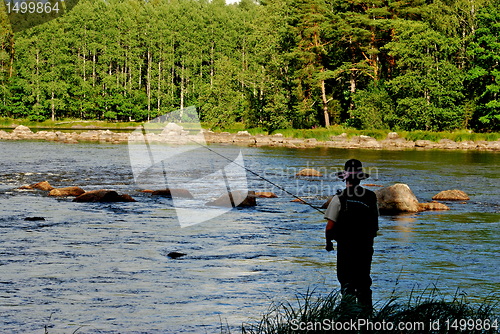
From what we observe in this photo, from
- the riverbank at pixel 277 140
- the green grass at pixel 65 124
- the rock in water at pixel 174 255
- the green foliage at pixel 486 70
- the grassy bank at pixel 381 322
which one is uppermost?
the green foliage at pixel 486 70

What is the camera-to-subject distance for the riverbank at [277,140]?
174 feet

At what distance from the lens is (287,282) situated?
34.9ft

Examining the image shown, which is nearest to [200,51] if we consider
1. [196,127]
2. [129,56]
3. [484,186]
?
[129,56]

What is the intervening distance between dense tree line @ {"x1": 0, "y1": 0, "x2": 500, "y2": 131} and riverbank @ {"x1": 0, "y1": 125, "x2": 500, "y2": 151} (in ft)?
9.73

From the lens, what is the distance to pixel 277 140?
59.4m

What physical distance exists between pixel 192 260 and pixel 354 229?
5273 millimetres

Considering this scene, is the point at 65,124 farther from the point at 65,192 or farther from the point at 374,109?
the point at 65,192

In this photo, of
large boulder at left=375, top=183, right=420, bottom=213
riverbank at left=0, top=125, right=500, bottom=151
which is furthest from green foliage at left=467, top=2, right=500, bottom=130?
large boulder at left=375, top=183, right=420, bottom=213

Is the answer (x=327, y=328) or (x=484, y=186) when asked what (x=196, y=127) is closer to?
(x=484, y=186)

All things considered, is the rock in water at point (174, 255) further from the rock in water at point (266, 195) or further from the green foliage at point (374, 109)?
the green foliage at point (374, 109)

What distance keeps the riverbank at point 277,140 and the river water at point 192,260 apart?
29.8 m

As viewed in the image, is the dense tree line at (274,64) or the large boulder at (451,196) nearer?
the large boulder at (451,196)

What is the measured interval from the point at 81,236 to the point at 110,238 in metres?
0.63

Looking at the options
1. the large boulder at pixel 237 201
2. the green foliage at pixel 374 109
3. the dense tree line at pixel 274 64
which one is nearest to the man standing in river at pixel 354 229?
the large boulder at pixel 237 201
